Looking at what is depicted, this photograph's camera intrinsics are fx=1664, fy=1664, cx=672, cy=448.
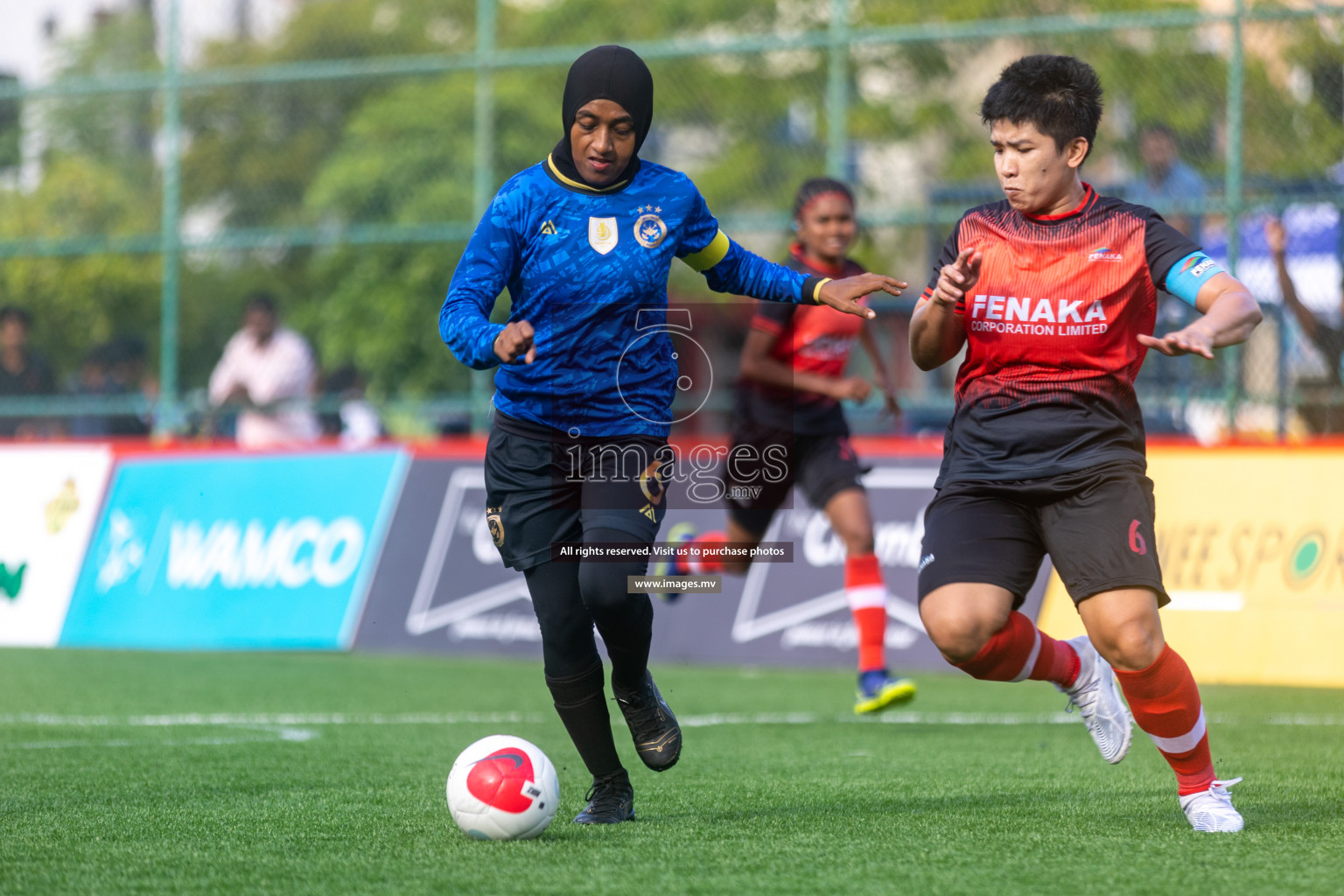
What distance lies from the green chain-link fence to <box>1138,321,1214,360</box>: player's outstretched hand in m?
Answer: 6.55

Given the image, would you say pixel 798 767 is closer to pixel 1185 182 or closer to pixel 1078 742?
pixel 1078 742

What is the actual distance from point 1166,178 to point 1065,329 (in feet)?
22.5

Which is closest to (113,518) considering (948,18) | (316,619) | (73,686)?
(316,619)

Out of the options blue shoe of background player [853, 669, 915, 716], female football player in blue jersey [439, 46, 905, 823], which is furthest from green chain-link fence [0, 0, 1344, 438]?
female football player in blue jersey [439, 46, 905, 823]

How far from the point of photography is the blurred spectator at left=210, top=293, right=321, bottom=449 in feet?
42.9

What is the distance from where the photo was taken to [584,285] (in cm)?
459

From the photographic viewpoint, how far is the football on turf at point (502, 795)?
14.1 ft

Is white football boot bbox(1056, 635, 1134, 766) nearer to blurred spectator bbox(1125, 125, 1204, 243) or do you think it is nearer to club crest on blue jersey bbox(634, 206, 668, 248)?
club crest on blue jersey bbox(634, 206, 668, 248)

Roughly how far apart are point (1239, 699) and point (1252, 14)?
452cm

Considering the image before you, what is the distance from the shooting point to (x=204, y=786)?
530 cm

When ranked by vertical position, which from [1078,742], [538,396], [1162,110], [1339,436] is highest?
[1162,110]

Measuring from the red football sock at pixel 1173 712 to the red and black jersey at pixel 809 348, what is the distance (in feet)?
11.6

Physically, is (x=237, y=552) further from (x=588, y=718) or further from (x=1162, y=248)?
(x=1162, y=248)

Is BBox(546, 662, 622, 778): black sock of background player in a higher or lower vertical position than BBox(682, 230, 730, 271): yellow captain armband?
lower
